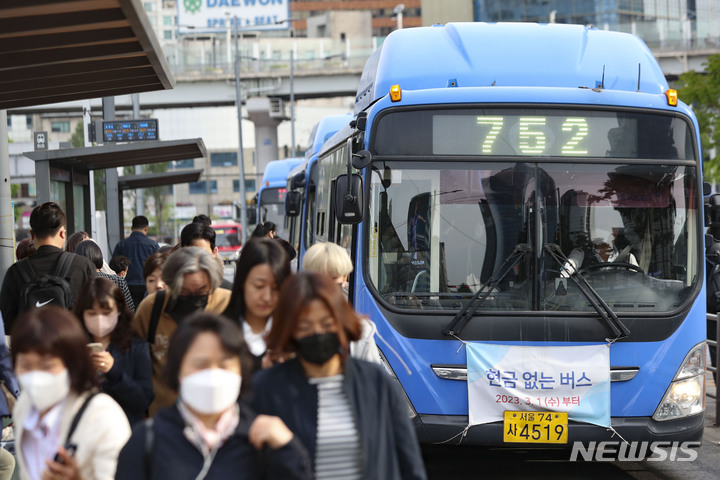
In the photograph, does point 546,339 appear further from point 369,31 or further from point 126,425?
point 369,31

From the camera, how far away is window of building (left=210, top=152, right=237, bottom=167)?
104312mm

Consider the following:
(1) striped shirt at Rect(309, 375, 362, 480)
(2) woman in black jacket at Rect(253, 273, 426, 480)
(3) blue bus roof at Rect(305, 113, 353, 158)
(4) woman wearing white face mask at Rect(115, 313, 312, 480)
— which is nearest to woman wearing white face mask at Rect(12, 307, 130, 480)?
(4) woman wearing white face mask at Rect(115, 313, 312, 480)

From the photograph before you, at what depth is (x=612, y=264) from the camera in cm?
755

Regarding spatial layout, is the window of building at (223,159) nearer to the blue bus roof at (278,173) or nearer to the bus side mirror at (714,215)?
the blue bus roof at (278,173)

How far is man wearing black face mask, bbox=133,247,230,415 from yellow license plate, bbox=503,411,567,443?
2988 millimetres

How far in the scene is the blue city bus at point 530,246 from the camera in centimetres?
743

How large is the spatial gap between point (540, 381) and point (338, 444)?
14.1ft

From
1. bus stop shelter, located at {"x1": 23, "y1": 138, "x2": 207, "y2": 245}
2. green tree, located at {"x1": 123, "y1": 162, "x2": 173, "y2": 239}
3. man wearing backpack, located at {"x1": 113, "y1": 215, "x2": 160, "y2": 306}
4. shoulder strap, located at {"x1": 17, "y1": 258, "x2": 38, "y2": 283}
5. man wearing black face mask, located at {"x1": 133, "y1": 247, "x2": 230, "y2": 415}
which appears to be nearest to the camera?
man wearing black face mask, located at {"x1": 133, "y1": 247, "x2": 230, "y2": 415}

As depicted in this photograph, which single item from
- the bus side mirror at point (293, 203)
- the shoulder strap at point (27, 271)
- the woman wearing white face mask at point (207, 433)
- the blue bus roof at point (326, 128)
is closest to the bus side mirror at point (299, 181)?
the bus side mirror at point (293, 203)

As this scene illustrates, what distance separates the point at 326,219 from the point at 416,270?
145 inches

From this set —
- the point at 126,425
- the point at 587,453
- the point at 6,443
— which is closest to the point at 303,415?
the point at 126,425

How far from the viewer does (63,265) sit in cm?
703

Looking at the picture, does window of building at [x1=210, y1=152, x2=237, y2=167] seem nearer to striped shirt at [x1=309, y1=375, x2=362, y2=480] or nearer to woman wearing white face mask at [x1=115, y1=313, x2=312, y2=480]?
striped shirt at [x1=309, y1=375, x2=362, y2=480]

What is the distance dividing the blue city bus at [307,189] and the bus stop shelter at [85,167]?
5.60ft
